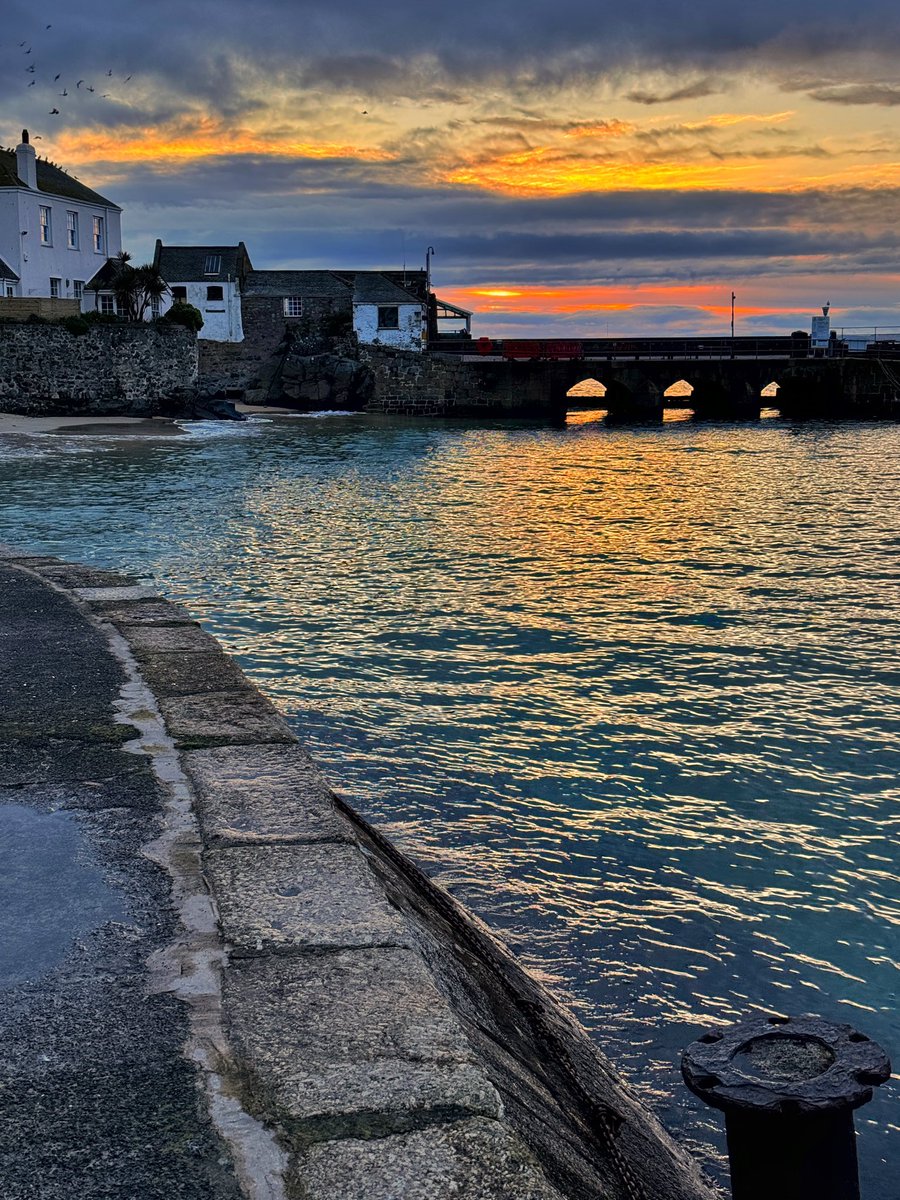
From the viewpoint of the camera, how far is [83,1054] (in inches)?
114

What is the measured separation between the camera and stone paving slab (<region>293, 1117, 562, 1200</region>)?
7.86ft

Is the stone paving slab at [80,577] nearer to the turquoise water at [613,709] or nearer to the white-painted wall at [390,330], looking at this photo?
the turquoise water at [613,709]

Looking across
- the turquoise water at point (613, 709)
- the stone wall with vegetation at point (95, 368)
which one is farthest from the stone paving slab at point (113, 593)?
the stone wall with vegetation at point (95, 368)

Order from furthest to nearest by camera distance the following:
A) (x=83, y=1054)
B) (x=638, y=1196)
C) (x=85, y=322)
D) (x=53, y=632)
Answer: (x=85, y=322) < (x=53, y=632) < (x=638, y=1196) < (x=83, y=1054)

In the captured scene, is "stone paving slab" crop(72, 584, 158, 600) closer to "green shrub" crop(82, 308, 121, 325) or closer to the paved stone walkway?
the paved stone walkway

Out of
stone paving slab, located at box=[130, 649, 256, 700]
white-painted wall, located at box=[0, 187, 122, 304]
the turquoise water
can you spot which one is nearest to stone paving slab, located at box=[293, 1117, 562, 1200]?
the turquoise water

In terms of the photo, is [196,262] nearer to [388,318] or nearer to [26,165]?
[388,318]

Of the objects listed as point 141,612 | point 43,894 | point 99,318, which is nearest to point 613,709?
point 141,612

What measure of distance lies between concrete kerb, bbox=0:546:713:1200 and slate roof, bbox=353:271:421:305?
220 feet

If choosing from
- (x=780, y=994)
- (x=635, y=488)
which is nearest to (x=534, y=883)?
(x=780, y=994)

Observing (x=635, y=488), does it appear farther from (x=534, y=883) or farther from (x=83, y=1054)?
(x=83, y=1054)

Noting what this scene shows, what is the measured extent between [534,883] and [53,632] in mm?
3886

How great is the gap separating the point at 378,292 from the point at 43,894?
227ft

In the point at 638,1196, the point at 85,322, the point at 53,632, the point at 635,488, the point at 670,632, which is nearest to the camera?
the point at 638,1196
